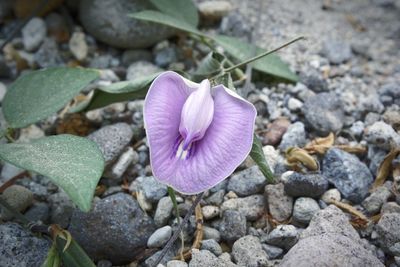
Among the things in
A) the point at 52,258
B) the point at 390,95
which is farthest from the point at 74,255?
the point at 390,95

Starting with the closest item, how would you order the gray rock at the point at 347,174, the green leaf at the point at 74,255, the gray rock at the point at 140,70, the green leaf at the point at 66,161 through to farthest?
1. the green leaf at the point at 66,161
2. the green leaf at the point at 74,255
3. the gray rock at the point at 347,174
4. the gray rock at the point at 140,70

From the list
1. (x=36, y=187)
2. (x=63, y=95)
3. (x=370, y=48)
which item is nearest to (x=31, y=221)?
(x=36, y=187)

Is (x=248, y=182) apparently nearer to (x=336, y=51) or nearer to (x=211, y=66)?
(x=211, y=66)

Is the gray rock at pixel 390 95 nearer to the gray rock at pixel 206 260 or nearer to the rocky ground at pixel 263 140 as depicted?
the rocky ground at pixel 263 140

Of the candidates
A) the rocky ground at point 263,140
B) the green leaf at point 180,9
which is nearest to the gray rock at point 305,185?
the rocky ground at point 263,140

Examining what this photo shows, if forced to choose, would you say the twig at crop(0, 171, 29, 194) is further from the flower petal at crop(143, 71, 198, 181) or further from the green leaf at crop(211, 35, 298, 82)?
the green leaf at crop(211, 35, 298, 82)

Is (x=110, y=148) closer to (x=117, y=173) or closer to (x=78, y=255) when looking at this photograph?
(x=117, y=173)
